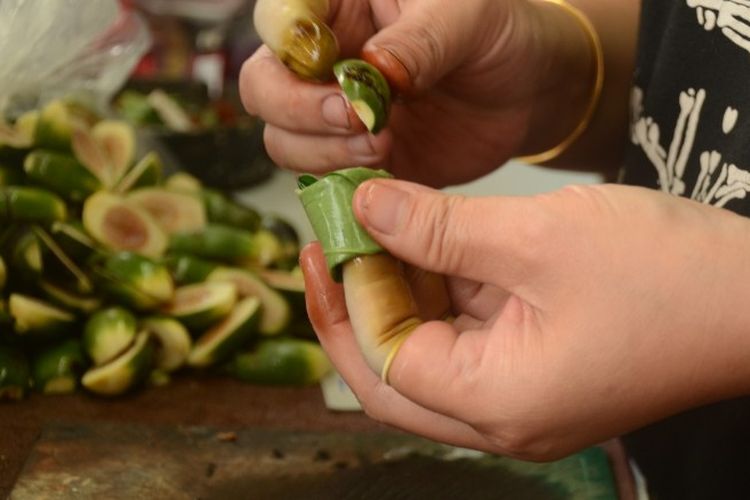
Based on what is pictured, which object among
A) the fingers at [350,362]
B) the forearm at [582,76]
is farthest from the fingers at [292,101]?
the forearm at [582,76]

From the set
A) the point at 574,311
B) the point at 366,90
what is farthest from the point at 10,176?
the point at 574,311

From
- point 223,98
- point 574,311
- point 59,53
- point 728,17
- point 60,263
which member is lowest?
point 223,98

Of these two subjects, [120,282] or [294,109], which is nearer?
[294,109]

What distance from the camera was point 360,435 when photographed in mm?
1024

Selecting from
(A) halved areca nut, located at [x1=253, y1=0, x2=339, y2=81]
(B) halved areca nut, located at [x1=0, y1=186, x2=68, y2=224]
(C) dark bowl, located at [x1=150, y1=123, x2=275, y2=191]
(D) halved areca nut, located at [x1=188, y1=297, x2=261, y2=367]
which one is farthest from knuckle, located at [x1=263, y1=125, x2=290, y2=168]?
(C) dark bowl, located at [x1=150, y1=123, x2=275, y2=191]

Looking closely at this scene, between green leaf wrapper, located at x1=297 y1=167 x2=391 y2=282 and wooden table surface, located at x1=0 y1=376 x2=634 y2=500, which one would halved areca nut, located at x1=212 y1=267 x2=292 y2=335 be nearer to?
wooden table surface, located at x1=0 y1=376 x2=634 y2=500

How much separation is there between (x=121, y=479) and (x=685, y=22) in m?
0.68

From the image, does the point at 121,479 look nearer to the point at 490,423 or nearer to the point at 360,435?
the point at 360,435

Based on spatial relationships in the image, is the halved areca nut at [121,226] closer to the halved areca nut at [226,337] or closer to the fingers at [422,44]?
the halved areca nut at [226,337]

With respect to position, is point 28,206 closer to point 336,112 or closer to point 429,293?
point 336,112

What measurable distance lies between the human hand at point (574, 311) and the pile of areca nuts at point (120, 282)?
51cm

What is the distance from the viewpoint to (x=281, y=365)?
115cm

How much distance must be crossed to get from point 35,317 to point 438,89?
0.52 metres

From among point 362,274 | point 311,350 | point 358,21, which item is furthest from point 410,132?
point 362,274
